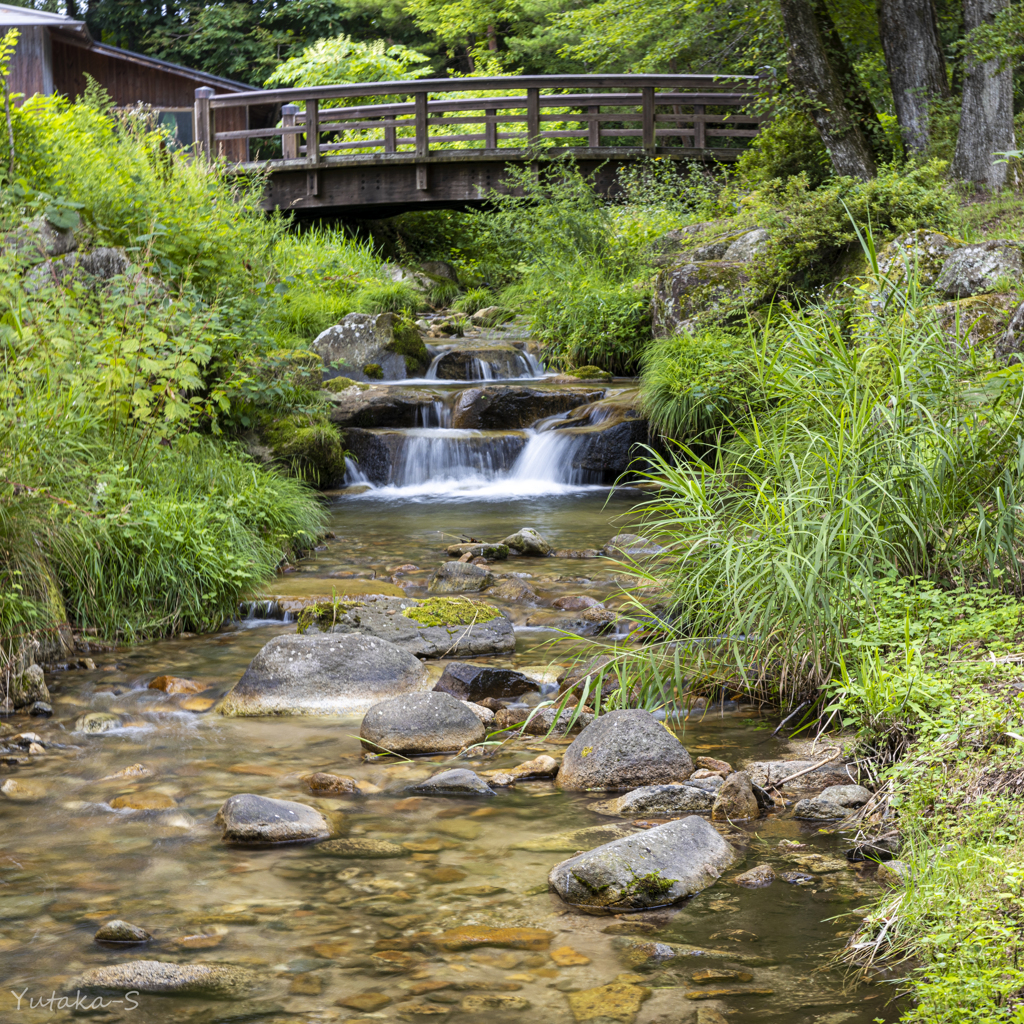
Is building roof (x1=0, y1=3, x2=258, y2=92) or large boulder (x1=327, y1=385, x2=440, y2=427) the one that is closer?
large boulder (x1=327, y1=385, x2=440, y2=427)

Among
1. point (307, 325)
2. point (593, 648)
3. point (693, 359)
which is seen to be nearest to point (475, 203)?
point (307, 325)

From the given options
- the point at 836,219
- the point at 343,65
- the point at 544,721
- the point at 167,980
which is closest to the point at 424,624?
the point at 544,721

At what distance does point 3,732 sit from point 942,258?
6613 mm

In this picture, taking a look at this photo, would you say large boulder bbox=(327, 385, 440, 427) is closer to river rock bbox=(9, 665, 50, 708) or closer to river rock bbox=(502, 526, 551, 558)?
river rock bbox=(502, 526, 551, 558)

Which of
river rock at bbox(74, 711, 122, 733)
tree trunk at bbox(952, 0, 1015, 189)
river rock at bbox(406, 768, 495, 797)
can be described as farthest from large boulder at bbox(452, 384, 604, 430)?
river rock at bbox(406, 768, 495, 797)

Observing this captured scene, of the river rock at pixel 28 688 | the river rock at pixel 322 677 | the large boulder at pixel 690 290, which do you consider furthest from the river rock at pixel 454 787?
the large boulder at pixel 690 290

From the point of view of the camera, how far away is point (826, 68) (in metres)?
11.0

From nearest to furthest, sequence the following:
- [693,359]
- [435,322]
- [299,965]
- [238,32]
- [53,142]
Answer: [299,965], [53,142], [693,359], [435,322], [238,32]

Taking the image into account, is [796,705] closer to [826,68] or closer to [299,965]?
[299,965]

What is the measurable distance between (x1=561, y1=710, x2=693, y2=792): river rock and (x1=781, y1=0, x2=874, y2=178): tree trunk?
8.74m

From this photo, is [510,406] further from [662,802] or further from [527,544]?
[662,802]

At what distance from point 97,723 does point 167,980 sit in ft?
7.02

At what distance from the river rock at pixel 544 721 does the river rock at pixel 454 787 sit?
532 millimetres

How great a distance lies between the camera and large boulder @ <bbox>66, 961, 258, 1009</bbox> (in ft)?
8.41
